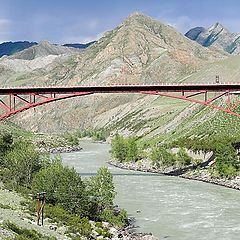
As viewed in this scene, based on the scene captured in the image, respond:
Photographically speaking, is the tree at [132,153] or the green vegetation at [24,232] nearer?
the green vegetation at [24,232]

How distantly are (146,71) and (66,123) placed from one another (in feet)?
125

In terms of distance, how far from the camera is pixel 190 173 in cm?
4853

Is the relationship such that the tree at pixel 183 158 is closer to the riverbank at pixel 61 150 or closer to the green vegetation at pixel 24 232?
the green vegetation at pixel 24 232

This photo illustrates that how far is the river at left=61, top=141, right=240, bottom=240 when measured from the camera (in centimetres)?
2678

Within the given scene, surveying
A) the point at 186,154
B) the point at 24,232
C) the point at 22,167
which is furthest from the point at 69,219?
the point at 186,154

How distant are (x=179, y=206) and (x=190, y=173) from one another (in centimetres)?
1549

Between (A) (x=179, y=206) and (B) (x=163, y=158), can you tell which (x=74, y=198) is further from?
(B) (x=163, y=158)

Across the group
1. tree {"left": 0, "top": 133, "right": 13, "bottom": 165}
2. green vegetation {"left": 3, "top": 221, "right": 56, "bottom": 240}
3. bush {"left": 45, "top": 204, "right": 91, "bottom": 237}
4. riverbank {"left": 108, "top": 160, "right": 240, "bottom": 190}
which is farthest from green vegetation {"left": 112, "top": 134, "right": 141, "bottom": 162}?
green vegetation {"left": 3, "top": 221, "right": 56, "bottom": 240}

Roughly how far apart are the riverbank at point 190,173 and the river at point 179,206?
3.70ft

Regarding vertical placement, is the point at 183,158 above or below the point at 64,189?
below

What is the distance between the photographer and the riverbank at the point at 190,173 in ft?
139

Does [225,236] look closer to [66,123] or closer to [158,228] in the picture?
[158,228]

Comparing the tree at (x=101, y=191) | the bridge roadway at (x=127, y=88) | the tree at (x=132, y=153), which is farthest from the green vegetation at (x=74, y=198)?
the tree at (x=132, y=153)

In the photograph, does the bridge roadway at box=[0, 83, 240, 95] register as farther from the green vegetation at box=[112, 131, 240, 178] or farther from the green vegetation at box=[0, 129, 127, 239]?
the green vegetation at box=[0, 129, 127, 239]
